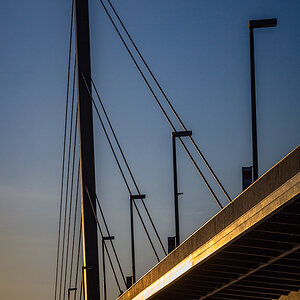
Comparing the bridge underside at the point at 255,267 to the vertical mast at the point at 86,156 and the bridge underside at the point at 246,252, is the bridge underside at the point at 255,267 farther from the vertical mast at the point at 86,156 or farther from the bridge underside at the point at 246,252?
the vertical mast at the point at 86,156

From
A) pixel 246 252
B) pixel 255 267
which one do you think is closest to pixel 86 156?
pixel 255 267

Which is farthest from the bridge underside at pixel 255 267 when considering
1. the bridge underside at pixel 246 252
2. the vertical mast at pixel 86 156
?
the vertical mast at pixel 86 156

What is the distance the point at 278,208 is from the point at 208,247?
268cm

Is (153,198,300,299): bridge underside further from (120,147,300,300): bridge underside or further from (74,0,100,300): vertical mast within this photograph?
(74,0,100,300): vertical mast

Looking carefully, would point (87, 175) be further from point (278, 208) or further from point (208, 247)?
point (278, 208)

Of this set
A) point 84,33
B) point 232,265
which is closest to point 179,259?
point 232,265

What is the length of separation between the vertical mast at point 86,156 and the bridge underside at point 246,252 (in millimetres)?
5039

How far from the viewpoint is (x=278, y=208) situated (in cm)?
1060

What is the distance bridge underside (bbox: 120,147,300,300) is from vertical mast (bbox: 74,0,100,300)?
16.5 ft

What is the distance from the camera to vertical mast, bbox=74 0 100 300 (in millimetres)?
26172

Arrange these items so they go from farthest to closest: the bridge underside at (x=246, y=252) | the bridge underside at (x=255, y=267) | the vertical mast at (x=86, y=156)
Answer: the vertical mast at (x=86, y=156), the bridge underside at (x=255, y=267), the bridge underside at (x=246, y=252)

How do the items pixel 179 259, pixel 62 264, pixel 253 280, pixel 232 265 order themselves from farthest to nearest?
pixel 62 264
pixel 253 280
pixel 232 265
pixel 179 259

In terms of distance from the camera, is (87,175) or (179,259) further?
(87,175)

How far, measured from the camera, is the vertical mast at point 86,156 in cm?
2617
